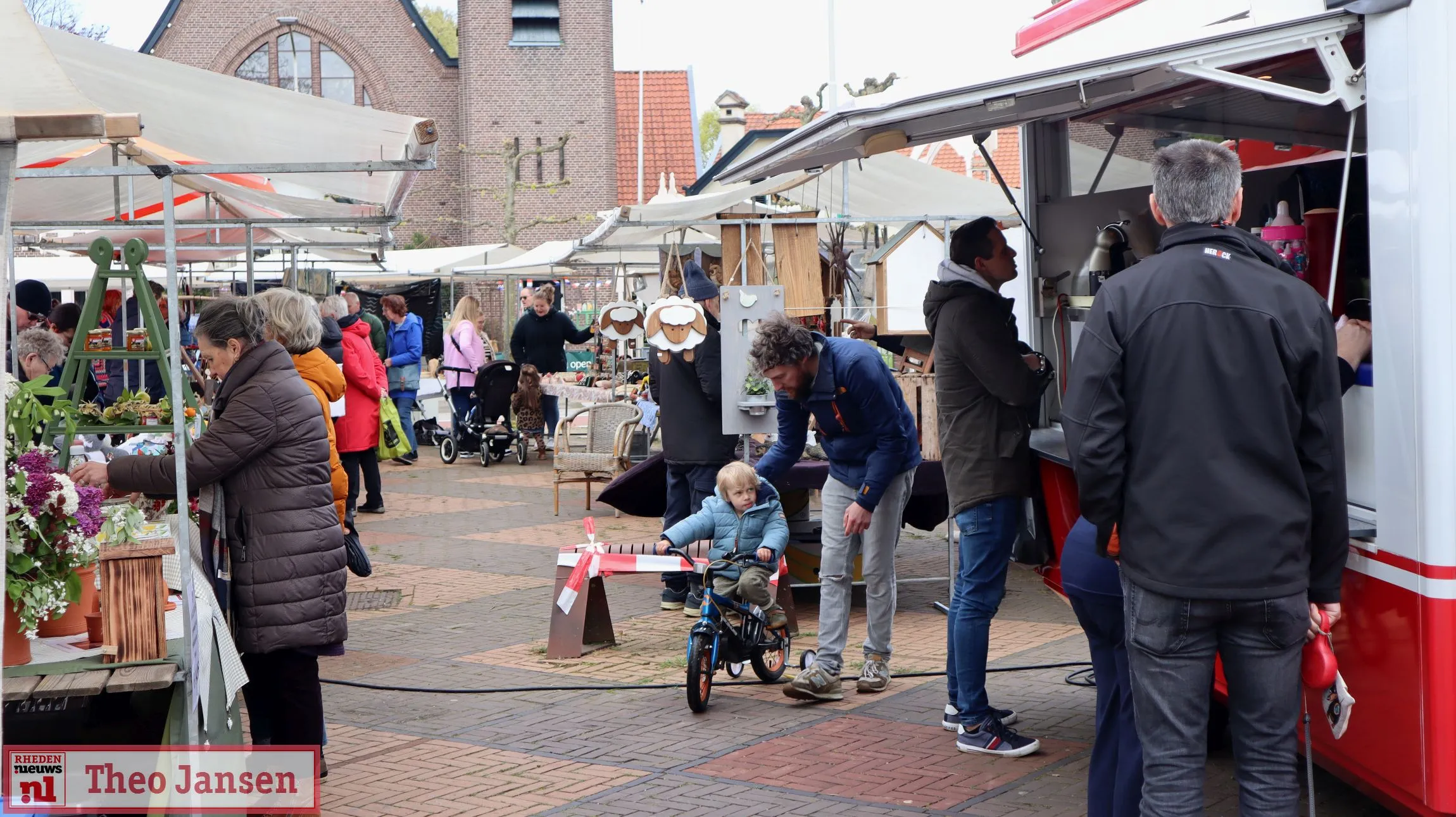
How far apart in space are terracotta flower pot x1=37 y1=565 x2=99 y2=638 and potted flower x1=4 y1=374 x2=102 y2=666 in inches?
4.6

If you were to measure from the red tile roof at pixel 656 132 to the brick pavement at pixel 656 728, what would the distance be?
112 feet

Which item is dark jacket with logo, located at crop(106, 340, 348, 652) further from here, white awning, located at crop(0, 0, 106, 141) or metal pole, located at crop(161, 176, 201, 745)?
white awning, located at crop(0, 0, 106, 141)

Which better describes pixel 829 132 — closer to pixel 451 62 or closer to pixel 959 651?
pixel 959 651

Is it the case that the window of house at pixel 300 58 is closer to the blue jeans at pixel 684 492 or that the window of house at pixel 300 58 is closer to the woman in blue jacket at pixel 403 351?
the woman in blue jacket at pixel 403 351

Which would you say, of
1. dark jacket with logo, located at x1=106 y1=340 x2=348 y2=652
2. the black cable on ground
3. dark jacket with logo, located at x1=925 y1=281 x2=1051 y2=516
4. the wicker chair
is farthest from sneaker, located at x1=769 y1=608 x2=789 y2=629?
the wicker chair

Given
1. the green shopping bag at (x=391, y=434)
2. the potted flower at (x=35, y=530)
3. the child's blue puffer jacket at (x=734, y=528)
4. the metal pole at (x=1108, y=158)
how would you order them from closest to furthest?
the potted flower at (x=35, y=530) → the metal pole at (x=1108, y=158) → the child's blue puffer jacket at (x=734, y=528) → the green shopping bag at (x=391, y=434)

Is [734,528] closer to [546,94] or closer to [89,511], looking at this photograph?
[89,511]

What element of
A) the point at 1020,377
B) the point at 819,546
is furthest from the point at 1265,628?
the point at 819,546

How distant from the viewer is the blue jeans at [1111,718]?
4.00 m

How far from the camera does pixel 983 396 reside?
5281 millimetres

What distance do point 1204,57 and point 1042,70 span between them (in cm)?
49

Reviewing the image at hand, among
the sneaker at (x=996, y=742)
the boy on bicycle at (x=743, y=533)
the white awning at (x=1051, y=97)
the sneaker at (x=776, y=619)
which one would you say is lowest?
the sneaker at (x=996, y=742)

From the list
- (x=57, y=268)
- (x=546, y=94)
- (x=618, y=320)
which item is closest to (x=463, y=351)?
(x=618, y=320)

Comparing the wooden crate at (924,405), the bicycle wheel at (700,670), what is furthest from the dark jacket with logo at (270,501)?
the wooden crate at (924,405)
